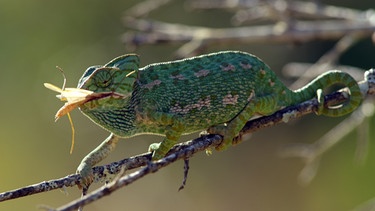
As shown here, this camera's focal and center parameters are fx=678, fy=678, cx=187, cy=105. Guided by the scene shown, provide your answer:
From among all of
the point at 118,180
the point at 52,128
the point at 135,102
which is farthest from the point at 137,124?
the point at 52,128

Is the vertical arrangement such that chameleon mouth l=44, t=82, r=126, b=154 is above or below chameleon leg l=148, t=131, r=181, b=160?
above

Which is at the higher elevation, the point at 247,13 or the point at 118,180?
the point at 247,13

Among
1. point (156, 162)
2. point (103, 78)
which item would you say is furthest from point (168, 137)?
point (156, 162)

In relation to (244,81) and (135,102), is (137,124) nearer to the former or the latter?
(135,102)

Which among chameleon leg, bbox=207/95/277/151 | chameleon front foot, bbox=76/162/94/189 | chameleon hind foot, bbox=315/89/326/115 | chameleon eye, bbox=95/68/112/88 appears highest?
chameleon eye, bbox=95/68/112/88

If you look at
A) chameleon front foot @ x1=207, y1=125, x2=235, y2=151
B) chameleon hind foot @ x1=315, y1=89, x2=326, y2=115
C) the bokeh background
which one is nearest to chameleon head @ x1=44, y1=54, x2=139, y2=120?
chameleon front foot @ x1=207, y1=125, x2=235, y2=151

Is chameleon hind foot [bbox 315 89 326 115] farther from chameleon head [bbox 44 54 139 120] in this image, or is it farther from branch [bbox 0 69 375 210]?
chameleon head [bbox 44 54 139 120]

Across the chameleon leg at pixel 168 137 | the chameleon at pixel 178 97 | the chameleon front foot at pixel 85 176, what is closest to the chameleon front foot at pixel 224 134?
the chameleon at pixel 178 97
